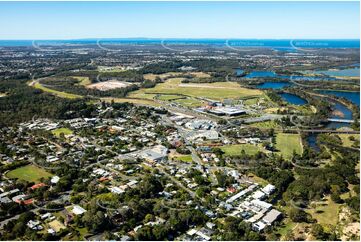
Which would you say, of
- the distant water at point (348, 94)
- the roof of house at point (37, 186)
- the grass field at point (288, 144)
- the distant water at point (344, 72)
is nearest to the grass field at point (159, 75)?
the distant water at point (348, 94)

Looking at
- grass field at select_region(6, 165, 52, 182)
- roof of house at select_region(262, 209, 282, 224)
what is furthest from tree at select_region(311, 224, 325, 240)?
grass field at select_region(6, 165, 52, 182)

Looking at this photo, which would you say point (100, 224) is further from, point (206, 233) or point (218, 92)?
point (218, 92)

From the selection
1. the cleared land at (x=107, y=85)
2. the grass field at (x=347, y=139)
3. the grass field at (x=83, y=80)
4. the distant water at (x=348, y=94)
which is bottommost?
the grass field at (x=347, y=139)

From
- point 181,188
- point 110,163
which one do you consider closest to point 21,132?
point 110,163

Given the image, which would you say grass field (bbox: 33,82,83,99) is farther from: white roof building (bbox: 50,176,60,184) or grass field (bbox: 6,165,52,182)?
white roof building (bbox: 50,176,60,184)

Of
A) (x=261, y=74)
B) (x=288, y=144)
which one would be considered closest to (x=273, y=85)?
(x=261, y=74)

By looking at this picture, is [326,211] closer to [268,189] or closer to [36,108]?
[268,189]

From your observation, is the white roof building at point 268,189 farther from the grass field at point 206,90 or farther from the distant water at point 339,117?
the grass field at point 206,90
